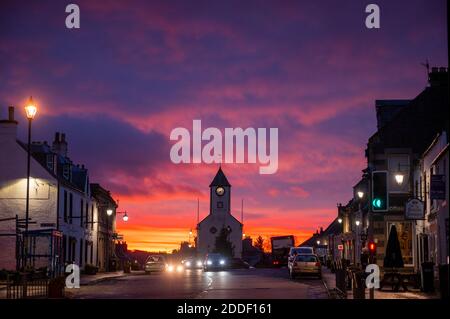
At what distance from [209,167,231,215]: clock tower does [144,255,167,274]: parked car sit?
309 feet

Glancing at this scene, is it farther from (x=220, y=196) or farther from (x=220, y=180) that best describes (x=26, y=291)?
(x=220, y=180)

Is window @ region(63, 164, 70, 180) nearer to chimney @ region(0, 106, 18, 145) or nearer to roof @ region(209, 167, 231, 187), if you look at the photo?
chimney @ region(0, 106, 18, 145)

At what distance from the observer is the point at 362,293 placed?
79.7 ft

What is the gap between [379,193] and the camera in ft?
74.1

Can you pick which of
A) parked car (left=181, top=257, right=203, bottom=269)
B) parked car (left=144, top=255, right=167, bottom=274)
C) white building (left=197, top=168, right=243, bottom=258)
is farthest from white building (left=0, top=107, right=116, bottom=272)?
white building (left=197, top=168, right=243, bottom=258)

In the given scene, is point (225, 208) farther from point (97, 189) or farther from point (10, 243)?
point (10, 243)

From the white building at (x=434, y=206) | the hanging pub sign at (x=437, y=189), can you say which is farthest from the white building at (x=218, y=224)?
the hanging pub sign at (x=437, y=189)

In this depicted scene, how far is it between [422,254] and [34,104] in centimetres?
2144

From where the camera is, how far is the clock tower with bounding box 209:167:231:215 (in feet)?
538

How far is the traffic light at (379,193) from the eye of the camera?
73.7 feet

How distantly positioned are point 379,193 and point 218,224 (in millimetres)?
138786

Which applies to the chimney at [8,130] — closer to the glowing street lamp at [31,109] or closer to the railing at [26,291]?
the railing at [26,291]

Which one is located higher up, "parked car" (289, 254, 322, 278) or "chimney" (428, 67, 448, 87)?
"chimney" (428, 67, 448, 87)
